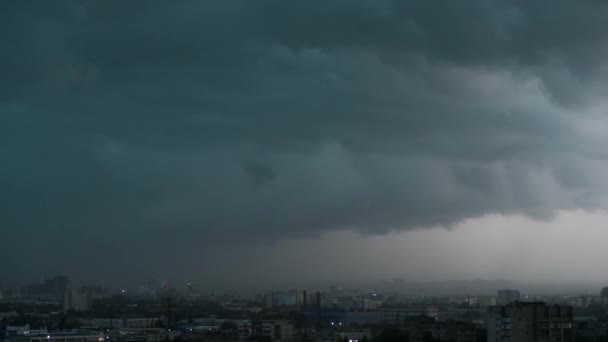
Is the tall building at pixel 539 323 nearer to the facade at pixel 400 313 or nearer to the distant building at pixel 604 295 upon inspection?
the facade at pixel 400 313

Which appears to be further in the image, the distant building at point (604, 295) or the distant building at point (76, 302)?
the distant building at point (76, 302)

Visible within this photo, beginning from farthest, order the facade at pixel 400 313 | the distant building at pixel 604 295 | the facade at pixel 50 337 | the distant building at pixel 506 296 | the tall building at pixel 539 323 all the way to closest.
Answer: the distant building at pixel 506 296, the distant building at pixel 604 295, the facade at pixel 400 313, the facade at pixel 50 337, the tall building at pixel 539 323

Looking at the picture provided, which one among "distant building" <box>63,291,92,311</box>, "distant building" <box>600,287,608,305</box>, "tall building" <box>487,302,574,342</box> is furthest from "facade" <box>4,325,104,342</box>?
"distant building" <box>600,287,608,305</box>

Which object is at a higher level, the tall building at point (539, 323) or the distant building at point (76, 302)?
the tall building at point (539, 323)

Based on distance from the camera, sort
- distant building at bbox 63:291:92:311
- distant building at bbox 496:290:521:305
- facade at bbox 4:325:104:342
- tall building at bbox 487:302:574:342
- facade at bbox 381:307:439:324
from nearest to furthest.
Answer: tall building at bbox 487:302:574:342
facade at bbox 4:325:104:342
facade at bbox 381:307:439:324
distant building at bbox 63:291:92:311
distant building at bbox 496:290:521:305

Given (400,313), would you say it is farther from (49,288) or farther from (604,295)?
(49,288)

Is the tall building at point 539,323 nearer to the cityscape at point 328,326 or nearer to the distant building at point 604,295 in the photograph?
the cityscape at point 328,326

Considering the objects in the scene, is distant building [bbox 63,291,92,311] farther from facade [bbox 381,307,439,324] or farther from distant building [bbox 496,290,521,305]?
distant building [bbox 496,290,521,305]

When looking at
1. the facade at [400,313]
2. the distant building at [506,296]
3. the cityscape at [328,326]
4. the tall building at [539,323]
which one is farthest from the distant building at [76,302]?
the tall building at [539,323]

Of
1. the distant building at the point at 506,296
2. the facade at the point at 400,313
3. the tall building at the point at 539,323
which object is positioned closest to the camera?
the tall building at the point at 539,323
